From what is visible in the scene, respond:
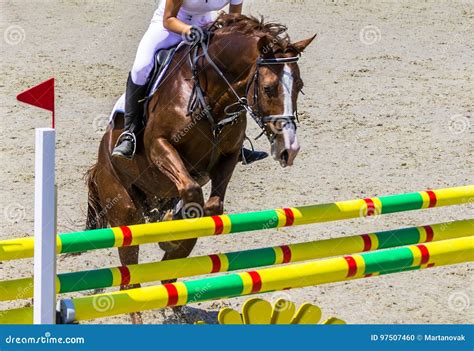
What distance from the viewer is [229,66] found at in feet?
17.5

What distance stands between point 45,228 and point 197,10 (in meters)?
2.15

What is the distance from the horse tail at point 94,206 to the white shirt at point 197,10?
1.20 metres

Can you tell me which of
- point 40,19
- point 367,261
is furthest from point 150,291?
point 40,19

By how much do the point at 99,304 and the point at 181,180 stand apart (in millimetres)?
1395

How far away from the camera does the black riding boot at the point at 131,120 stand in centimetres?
574

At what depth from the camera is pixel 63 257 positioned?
6.84 meters

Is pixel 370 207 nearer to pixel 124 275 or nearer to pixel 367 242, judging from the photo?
pixel 367 242

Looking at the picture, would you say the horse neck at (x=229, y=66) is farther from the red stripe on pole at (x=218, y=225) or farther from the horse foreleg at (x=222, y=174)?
the red stripe on pole at (x=218, y=225)

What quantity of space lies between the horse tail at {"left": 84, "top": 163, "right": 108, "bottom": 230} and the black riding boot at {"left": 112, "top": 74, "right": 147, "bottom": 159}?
706 millimetres

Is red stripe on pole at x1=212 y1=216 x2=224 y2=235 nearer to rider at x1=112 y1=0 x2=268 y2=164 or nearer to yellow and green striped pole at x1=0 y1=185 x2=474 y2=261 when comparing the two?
yellow and green striped pole at x1=0 y1=185 x2=474 y2=261

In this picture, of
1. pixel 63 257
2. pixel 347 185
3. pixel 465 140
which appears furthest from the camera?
pixel 465 140

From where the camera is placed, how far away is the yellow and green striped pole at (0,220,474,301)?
14.2ft

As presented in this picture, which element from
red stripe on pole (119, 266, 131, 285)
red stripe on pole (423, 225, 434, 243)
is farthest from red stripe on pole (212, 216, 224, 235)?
red stripe on pole (423, 225, 434, 243)
